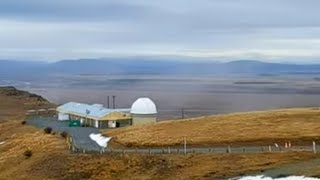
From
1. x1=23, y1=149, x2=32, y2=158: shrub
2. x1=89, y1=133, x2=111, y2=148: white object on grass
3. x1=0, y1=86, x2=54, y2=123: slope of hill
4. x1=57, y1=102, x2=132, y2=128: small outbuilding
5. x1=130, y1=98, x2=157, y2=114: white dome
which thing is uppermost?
x1=0, y1=86, x2=54, y2=123: slope of hill

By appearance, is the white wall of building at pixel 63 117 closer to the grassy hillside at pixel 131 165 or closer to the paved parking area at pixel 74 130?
the paved parking area at pixel 74 130

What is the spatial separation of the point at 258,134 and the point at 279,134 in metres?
1.86

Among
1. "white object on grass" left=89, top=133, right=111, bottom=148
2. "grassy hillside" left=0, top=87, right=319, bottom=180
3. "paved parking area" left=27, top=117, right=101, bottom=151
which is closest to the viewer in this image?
"grassy hillside" left=0, top=87, right=319, bottom=180

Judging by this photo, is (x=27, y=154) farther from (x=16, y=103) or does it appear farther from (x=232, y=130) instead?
(x=16, y=103)

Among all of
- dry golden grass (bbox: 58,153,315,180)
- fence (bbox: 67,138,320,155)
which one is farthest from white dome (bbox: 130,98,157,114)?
dry golden grass (bbox: 58,153,315,180)

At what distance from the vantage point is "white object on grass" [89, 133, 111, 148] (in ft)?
193

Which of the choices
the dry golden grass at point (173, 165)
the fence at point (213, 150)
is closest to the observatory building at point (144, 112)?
the fence at point (213, 150)

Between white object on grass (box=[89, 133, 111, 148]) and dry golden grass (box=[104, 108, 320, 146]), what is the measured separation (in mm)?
886

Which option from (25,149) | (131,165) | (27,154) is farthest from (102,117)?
(131,165)

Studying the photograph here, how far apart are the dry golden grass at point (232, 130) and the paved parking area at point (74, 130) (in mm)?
2551

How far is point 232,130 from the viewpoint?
196ft

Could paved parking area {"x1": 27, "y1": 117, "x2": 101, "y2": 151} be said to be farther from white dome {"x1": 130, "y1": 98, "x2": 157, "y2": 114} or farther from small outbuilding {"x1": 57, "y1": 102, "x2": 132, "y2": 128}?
white dome {"x1": 130, "y1": 98, "x2": 157, "y2": 114}

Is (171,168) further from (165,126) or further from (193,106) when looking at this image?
(193,106)

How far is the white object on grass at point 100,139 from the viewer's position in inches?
2315
